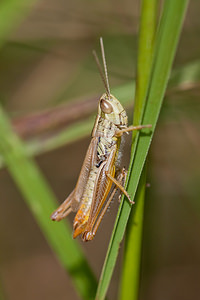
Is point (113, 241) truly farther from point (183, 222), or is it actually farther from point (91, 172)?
point (183, 222)

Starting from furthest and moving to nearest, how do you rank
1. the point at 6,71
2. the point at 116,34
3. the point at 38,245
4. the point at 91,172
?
the point at 38,245 → the point at 6,71 → the point at 116,34 → the point at 91,172

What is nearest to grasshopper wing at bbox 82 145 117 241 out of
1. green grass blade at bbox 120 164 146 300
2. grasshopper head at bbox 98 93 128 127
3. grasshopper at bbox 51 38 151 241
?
grasshopper at bbox 51 38 151 241

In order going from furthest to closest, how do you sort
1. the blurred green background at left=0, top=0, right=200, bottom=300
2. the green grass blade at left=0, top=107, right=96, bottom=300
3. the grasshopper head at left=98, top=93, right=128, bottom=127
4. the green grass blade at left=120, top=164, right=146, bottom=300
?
the blurred green background at left=0, top=0, right=200, bottom=300 → the grasshopper head at left=98, top=93, right=128, bottom=127 → the green grass blade at left=0, top=107, right=96, bottom=300 → the green grass blade at left=120, top=164, right=146, bottom=300

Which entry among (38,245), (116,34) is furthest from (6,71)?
(38,245)

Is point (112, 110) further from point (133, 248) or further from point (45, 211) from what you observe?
point (133, 248)

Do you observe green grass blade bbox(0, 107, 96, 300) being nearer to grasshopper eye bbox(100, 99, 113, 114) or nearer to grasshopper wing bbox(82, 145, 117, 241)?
grasshopper wing bbox(82, 145, 117, 241)

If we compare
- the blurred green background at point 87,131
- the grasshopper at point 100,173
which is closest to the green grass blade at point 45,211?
the grasshopper at point 100,173
